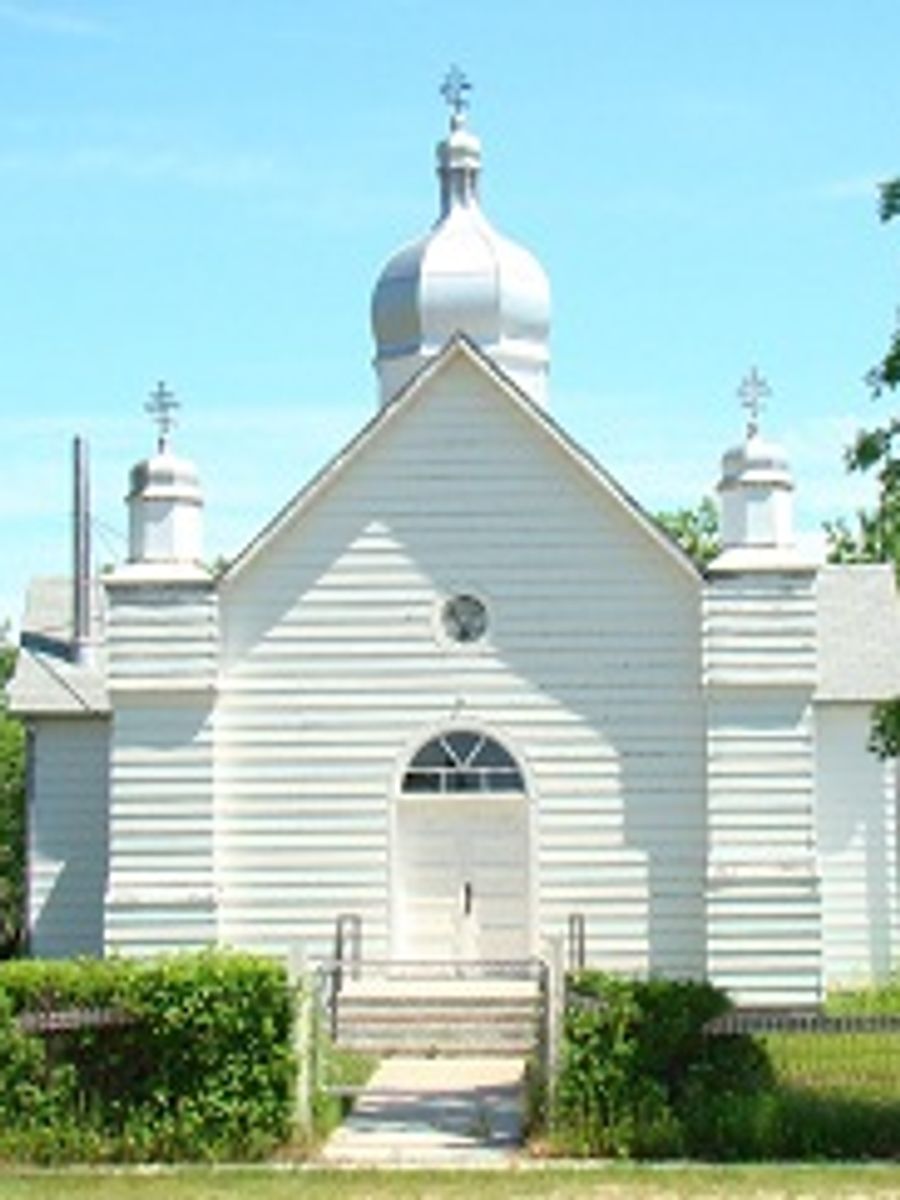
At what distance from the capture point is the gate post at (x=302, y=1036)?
17266mm

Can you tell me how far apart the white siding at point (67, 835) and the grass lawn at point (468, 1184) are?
1442 cm

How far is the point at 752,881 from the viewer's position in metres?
26.8

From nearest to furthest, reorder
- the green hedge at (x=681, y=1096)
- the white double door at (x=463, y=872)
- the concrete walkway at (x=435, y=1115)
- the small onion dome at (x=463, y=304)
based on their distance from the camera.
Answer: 1. the green hedge at (x=681, y=1096)
2. the concrete walkway at (x=435, y=1115)
3. the white double door at (x=463, y=872)
4. the small onion dome at (x=463, y=304)

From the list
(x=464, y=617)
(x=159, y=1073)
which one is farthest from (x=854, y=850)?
(x=159, y=1073)

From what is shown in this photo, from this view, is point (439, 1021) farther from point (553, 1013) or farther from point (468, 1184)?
point (468, 1184)

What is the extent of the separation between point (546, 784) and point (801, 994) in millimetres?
3727

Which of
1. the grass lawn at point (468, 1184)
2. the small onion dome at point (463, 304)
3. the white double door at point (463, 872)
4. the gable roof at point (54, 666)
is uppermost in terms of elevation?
the small onion dome at point (463, 304)

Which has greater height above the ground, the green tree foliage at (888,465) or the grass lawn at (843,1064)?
the green tree foliage at (888,465)

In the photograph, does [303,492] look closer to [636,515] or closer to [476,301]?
[636,515]

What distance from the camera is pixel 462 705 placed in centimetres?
2772

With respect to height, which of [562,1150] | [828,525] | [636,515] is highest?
[828,525]

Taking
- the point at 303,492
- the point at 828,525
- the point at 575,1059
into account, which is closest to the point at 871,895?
A: the point at 303,492

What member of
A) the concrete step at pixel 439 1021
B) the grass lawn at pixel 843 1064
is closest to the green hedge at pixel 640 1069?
the grass lawn at pixel 843 1064

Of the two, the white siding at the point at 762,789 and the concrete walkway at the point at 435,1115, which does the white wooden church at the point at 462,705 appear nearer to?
the white siding at the point at 762,789
